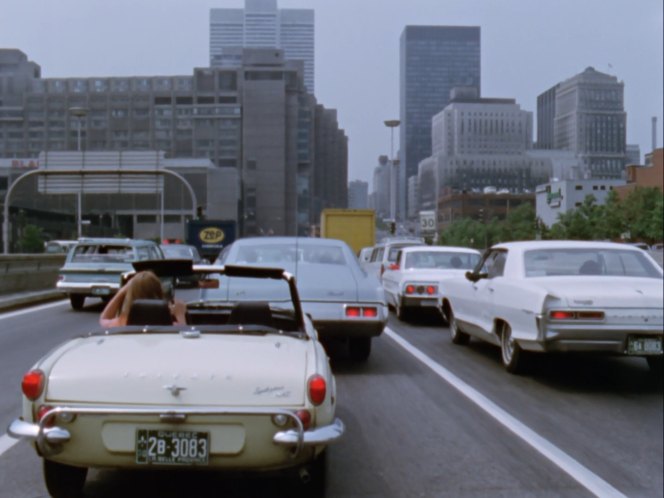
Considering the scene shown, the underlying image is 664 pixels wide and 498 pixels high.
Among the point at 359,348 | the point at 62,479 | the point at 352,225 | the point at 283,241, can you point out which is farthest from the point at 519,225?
the point at 62,479

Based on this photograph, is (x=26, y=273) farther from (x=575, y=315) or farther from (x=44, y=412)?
(x=44, y=412)

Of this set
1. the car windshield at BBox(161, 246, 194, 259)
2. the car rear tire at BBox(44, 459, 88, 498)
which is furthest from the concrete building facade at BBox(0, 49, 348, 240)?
the car rear tire at BBox(44, 459, 88, 498)

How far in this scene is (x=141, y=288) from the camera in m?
5.42

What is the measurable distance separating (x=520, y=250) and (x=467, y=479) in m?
4.67

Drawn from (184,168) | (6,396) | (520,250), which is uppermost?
(184,168)

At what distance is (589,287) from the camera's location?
314 inches

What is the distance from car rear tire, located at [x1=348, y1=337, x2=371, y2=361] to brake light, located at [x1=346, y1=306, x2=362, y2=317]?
33.6 inches

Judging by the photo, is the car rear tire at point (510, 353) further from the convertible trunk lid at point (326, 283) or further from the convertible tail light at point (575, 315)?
the convertible trunk lid at point (326, 283)

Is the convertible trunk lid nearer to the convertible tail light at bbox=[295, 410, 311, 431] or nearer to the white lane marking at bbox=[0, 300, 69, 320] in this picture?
the convertible tail light at bbox=[295, 410, 311, 431]

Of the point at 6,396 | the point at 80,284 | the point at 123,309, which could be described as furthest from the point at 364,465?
the point at 80,284

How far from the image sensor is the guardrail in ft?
68.4

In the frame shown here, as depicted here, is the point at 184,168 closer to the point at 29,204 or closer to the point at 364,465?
the point at 29,204

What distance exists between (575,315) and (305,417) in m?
4.37

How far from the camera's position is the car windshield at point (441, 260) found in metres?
16.5
